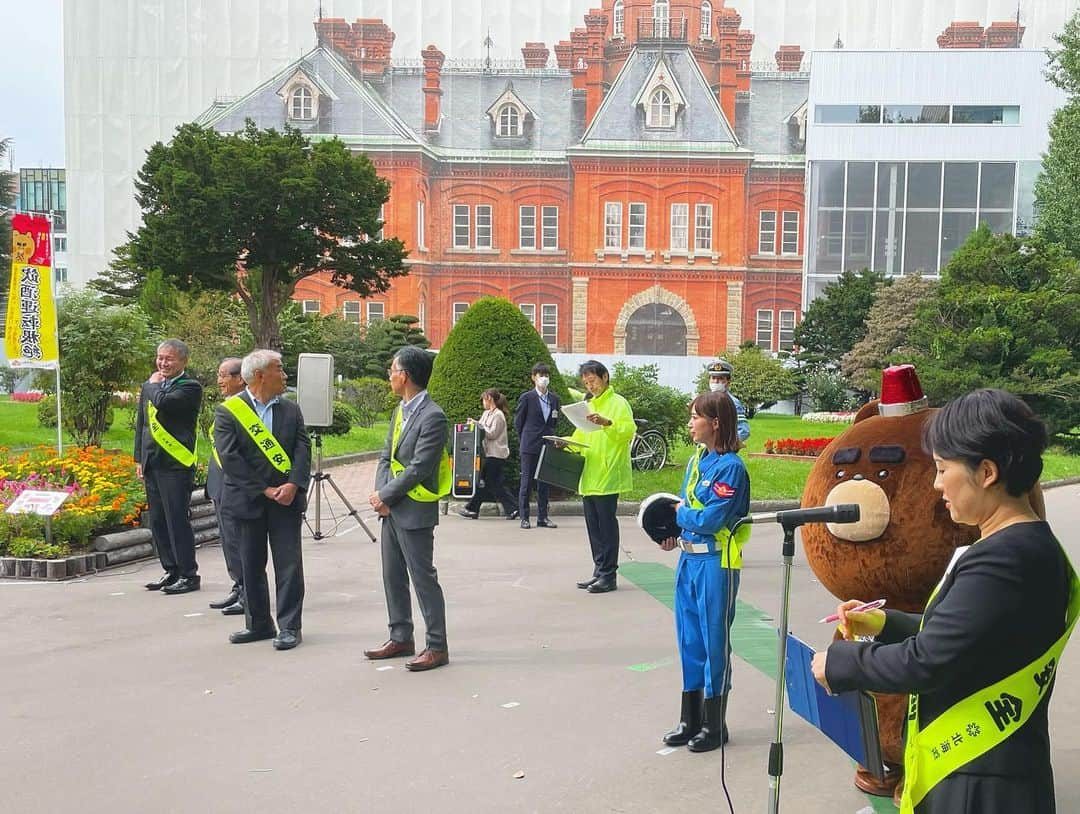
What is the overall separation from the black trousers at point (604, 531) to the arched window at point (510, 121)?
39.3 m

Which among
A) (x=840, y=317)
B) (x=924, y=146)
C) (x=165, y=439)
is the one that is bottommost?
(x=165, y=439)

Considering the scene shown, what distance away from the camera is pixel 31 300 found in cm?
1253

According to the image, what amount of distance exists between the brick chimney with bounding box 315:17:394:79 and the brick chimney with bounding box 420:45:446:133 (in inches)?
64.0

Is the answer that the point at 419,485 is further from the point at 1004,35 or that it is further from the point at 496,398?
the point at 1004,35

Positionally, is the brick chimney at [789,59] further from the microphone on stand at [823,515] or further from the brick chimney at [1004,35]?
the microphone on stand at [823,515]

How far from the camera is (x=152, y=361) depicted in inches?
666

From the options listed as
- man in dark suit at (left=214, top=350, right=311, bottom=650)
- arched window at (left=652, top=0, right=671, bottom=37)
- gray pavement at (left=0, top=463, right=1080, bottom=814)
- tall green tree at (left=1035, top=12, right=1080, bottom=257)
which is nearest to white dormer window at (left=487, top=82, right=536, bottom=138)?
arched window at (left=652, top=0, right=671, bottom=37)

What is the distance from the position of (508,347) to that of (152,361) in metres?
6.07

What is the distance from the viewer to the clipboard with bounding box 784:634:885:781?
3137 millimetres

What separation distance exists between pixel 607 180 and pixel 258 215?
1750 centimetres

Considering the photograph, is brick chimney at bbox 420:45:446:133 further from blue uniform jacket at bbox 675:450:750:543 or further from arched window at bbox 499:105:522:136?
blue uniform jacket at bbox 675:450:750:543

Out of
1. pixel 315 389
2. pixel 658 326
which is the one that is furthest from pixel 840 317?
pixel 315 389

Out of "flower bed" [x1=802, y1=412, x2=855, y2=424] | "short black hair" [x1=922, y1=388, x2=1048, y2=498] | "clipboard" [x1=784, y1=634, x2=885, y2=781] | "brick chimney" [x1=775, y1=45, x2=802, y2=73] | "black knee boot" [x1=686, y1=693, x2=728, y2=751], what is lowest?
"flower bed" [x1=802, y1=412, x2=855, y2=424]

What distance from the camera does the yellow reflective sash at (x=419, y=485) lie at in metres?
6.68
